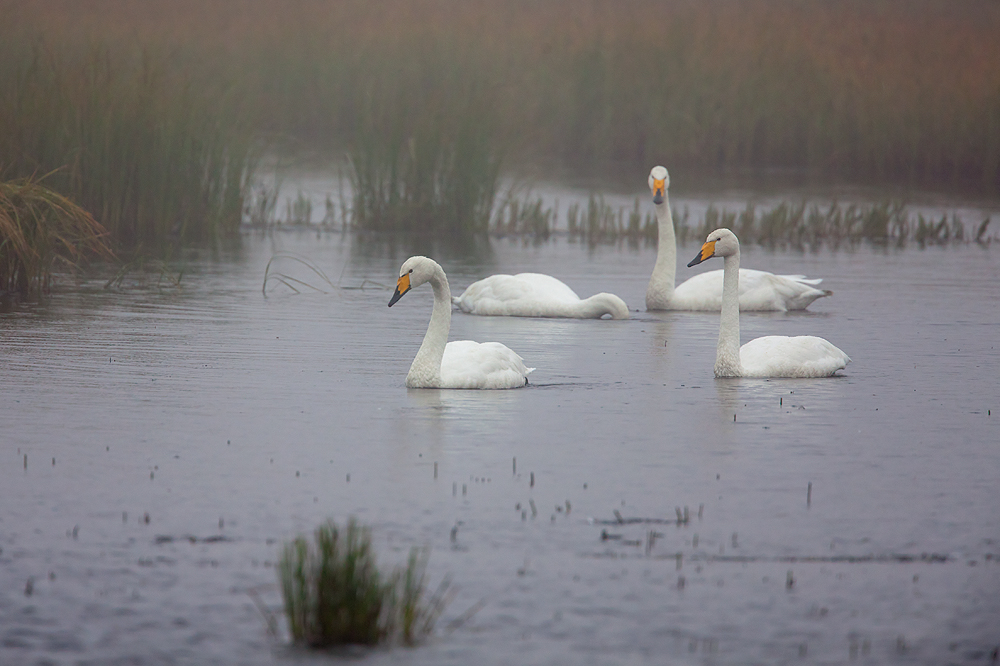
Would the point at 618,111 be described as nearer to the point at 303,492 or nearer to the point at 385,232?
the point at 385,232

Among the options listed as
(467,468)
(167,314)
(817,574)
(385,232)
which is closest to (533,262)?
(385,232)

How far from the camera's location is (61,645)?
560 cm

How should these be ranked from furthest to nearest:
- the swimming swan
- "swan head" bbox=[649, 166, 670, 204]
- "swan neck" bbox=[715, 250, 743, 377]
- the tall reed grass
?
the tall reed grass
"swan head" bbox=[649, 166, 670, 204]
the swimming swan
"swan neck" bbox=[715, 250, 743, 377]

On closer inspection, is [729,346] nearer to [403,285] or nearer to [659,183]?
[403,285]

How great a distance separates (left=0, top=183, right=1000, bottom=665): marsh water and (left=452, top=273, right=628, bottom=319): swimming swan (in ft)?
2.97

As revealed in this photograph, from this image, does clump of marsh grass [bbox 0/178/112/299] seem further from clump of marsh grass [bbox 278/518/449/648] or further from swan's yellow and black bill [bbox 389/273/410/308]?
clump of marsh grass [bbox 278/518/449/648]

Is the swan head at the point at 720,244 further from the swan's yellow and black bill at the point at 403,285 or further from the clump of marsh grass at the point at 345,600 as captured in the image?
the clump of marsh grass at the point at 345,600

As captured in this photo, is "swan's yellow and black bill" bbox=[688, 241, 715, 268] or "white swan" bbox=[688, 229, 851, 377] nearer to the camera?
"white swan" bbox=[688, 229, 851, 377]

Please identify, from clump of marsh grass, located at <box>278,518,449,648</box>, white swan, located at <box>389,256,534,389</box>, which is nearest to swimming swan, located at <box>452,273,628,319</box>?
white swan, located at <box>389,256,534,389</box>

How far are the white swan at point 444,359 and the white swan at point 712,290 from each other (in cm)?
526

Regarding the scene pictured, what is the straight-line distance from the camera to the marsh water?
585cm

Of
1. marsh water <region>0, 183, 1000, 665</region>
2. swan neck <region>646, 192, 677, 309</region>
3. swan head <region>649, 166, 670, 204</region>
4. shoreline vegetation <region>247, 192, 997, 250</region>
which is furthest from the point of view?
shoreline vegetation <region>247, 192, 997, 250</region>

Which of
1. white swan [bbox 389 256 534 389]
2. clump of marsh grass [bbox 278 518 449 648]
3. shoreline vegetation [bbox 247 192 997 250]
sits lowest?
clump of marsh grass [bbox 278 518 449 648]

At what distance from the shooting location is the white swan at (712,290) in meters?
16.2
